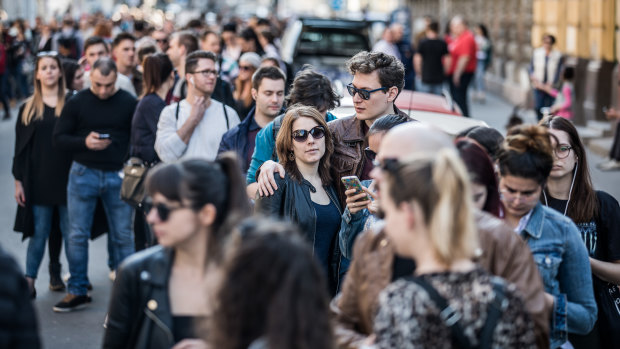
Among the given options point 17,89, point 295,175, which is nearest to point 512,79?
point 17,89

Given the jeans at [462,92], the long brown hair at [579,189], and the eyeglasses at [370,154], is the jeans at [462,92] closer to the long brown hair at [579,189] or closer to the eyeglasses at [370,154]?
the eyeglasses at [370,154]

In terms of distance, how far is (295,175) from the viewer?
17.9 feet

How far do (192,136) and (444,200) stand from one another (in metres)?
4.61

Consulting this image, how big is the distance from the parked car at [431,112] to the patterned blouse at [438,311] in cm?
397

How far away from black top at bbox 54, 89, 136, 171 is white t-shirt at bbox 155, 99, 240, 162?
1.83 ft

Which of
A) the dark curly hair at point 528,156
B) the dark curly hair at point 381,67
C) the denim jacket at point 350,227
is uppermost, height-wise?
the dark curly hair at point 381,67

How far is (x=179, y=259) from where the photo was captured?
3.43 meters

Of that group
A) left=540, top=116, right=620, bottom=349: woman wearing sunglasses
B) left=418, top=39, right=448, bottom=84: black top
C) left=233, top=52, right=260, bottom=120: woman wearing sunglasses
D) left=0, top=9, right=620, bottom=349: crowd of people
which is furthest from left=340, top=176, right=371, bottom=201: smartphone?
left=418, top=39, right=448, bottom=84: black top

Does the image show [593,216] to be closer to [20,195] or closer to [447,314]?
[447,314]

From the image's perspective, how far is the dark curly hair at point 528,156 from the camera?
3836mm

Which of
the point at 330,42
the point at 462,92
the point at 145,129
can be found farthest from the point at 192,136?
the point at 462,92

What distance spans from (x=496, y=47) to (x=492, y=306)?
28.5 m

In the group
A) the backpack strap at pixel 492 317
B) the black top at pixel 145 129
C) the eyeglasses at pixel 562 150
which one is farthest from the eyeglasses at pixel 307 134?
the backpack strap at pixel 492 317

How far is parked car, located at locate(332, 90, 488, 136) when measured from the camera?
7469 millimetres
